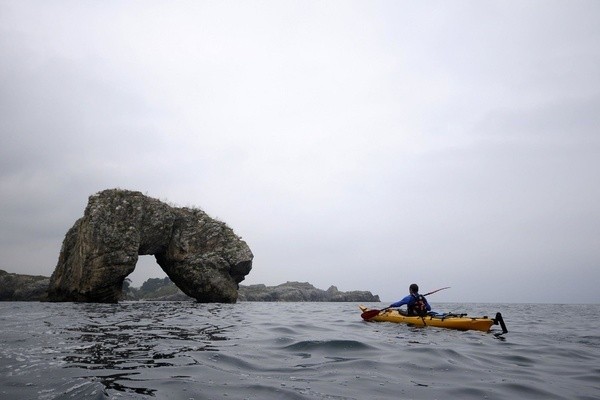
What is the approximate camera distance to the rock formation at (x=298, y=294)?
240 ft

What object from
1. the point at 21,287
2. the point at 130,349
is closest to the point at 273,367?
the point at 130,349

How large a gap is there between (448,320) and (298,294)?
70.1 m

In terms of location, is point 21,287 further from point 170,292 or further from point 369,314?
point 369,314

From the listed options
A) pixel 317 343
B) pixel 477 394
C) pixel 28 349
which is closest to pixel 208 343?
pixel 317 343

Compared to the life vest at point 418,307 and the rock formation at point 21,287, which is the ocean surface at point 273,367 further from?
the rock formation at point 21,287

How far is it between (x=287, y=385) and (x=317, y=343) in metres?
3.92

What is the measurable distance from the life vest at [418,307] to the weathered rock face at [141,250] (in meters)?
20.6

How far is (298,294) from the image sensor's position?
81.4 metres

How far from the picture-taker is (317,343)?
9.03 m

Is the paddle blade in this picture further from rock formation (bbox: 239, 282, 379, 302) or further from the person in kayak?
rock formation (bbox: 239, 282, 379, 302)

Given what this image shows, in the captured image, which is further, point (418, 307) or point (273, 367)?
point (418, 307)

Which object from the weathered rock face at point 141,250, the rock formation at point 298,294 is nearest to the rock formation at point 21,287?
the weathered rock face at point 141,250

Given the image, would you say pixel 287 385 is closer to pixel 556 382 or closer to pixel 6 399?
pixel 6 399

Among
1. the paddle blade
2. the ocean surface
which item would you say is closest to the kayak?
the paddle blade
